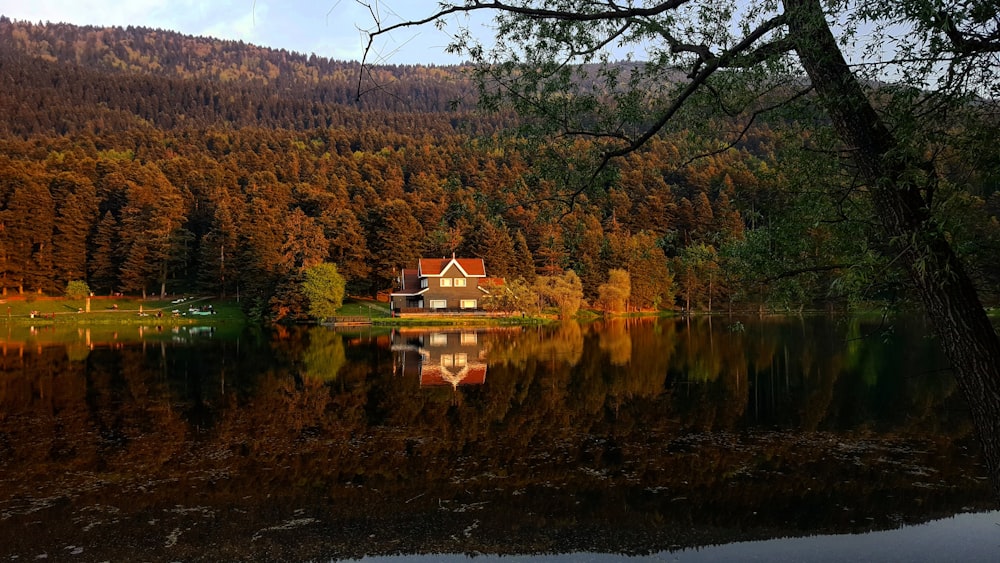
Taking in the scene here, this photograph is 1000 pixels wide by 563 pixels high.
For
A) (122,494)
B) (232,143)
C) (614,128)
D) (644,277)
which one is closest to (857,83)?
(614,128)

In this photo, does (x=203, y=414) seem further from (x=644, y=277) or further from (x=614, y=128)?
(x=644, y=277)

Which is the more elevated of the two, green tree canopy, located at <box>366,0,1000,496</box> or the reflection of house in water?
green tree canopy, located at <box>366,0,1000,496</box>

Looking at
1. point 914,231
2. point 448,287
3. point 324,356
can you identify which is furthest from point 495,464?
point 448,287

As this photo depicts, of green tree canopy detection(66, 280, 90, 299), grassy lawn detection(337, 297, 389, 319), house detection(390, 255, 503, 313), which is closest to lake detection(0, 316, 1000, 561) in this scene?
grassy lawn detection(337, 297, 389, 319)

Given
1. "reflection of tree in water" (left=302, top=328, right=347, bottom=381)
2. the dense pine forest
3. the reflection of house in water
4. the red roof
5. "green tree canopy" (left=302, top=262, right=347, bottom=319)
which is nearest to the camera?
the dense pine forest

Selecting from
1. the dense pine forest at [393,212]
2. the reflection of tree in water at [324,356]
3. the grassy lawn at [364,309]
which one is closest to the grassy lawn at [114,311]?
the dense pine forest at [393,212]

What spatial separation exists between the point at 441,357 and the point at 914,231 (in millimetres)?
28913

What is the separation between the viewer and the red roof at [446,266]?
6694 centimetres

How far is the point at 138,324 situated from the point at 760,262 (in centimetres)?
5939

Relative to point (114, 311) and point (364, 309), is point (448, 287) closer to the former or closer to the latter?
point (364, 309)

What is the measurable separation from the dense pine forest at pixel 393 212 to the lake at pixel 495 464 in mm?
2405

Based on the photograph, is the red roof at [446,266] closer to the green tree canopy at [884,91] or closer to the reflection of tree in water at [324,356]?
the reflection of tree in water at [324,356]

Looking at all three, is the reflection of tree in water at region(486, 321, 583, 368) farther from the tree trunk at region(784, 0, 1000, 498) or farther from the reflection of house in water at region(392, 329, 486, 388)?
the tree trunk at region(784, 0, 1000, 498)

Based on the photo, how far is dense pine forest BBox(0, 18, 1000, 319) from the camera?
27.3 feet
